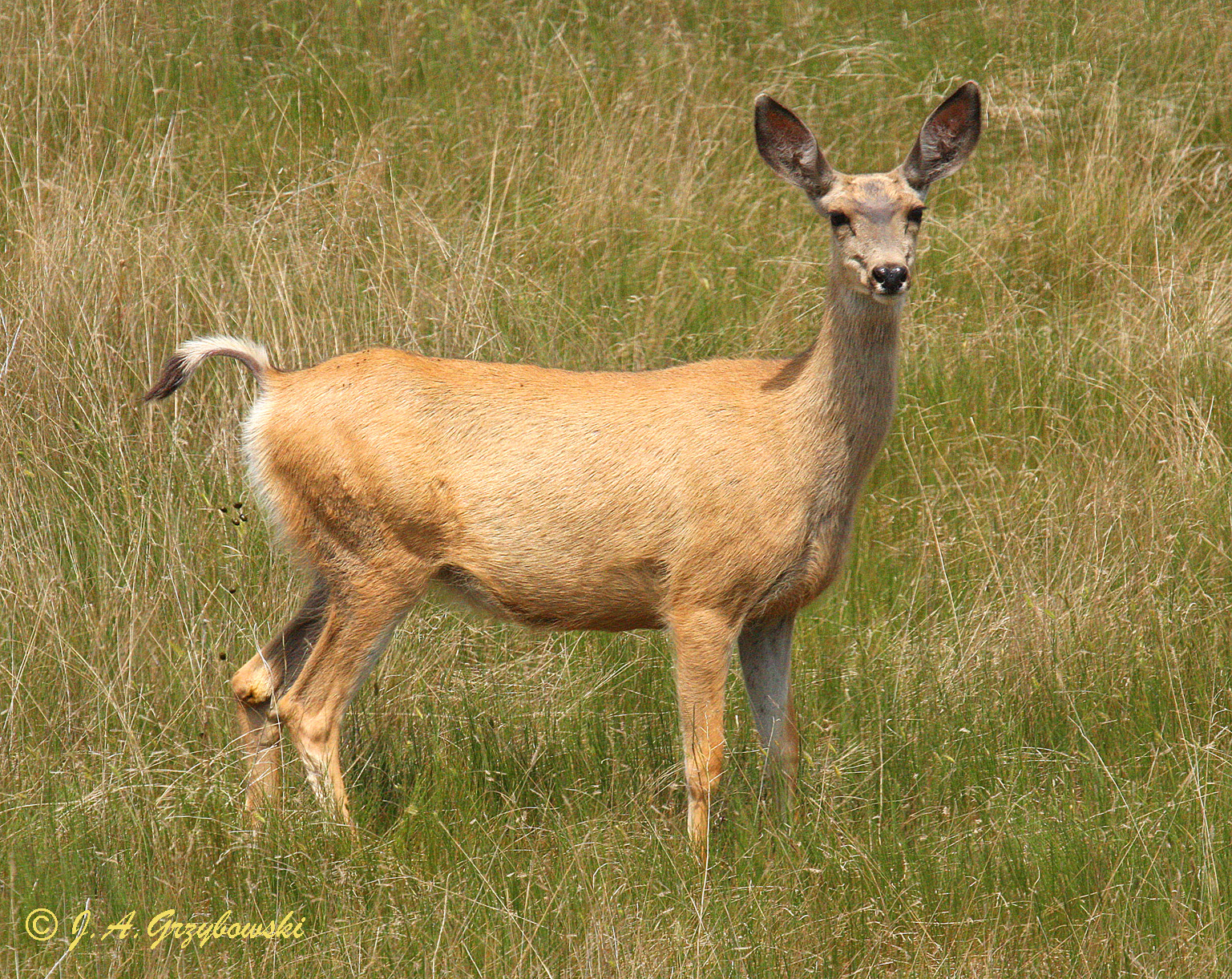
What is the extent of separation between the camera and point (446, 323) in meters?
6.36

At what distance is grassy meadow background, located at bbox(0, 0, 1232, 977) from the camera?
3.95 meters

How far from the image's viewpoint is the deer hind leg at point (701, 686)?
14.9ft

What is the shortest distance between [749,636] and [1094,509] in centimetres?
159

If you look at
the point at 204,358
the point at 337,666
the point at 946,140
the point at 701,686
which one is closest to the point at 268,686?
the point at 337,666

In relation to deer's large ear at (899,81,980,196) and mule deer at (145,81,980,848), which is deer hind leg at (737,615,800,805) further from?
deer's large ear at (899,81,980,196)

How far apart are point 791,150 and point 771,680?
5.40 ft

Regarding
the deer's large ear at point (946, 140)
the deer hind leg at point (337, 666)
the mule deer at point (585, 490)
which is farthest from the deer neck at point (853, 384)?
the deer hind leg at point (337, 666)

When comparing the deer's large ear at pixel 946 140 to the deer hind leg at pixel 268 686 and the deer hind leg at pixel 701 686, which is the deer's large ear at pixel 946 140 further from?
the deer hind leg at pixel 268 686

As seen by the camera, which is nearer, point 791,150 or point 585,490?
point 585,490

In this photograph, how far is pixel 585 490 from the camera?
4.61 m

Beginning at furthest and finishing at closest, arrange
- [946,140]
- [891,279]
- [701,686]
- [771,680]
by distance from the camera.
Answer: [946,140] < [771,680] < [701,686] < [891,279]

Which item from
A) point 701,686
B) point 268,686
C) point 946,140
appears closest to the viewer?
point 701,686

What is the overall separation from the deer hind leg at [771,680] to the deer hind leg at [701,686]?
287 mm

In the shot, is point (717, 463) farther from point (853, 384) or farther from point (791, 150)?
point (791, 150)
